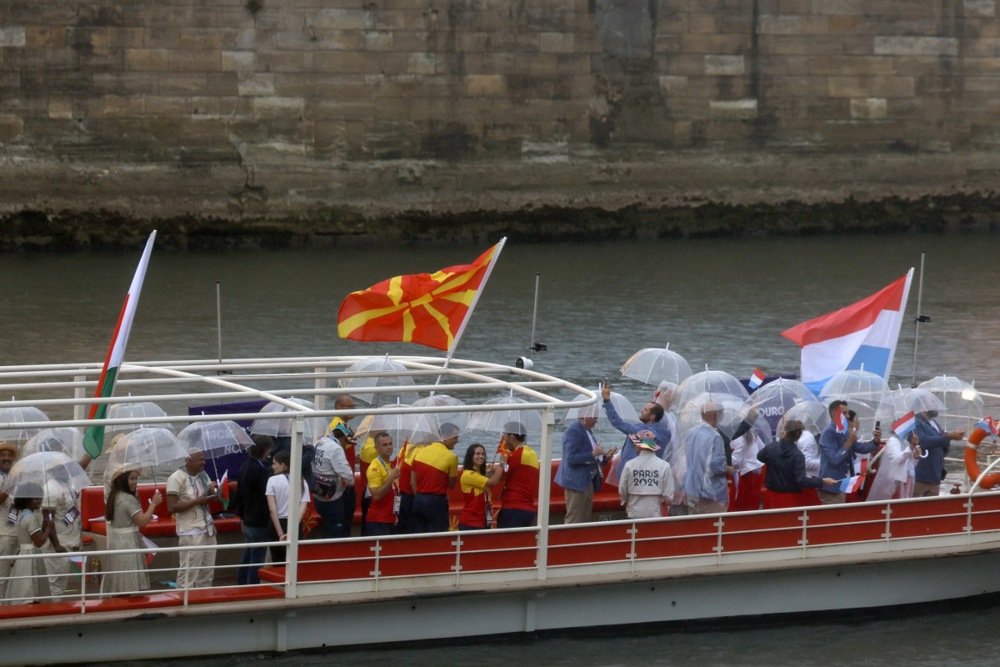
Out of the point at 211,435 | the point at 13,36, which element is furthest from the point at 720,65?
the point at 211,435

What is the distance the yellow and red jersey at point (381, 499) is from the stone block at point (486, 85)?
76.2ft

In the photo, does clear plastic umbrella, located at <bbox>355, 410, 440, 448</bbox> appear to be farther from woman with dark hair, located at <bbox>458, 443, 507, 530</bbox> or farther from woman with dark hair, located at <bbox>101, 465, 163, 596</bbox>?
woman with dark hair, located at <bbox>101, 465, 163, 596</bbox>

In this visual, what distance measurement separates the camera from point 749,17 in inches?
1373

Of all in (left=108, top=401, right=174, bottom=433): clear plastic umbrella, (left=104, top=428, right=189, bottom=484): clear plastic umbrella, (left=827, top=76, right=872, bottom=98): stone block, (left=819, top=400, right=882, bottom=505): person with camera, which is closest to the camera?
(left=104, top=428, right=189, bottom=484): clear plastic umbrella

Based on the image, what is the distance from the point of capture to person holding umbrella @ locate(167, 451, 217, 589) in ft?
32.0

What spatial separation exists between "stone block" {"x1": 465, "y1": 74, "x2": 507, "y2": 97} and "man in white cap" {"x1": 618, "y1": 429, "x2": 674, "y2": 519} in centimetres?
2305

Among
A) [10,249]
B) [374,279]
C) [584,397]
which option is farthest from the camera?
[10,249]

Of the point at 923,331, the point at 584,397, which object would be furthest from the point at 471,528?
the point at 923,331

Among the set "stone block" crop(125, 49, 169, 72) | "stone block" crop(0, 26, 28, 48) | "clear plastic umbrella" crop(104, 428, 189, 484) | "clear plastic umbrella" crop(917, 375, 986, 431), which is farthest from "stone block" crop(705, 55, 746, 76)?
"clear plastic umbrella" crop(104, 428, 189, 484)

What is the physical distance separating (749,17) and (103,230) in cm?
1358

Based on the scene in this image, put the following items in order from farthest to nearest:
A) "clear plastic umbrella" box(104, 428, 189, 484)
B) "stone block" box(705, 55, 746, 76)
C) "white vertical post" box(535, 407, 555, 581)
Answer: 1. "stone block" box(705, 55, 746, 76)
2. "white vertical post" box(535, 407, 555, 581)
3. "clear plastic umbrella" box(104, 428, 189, 484)

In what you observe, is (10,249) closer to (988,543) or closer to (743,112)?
(743,112)

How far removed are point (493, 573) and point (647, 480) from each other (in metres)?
1.16

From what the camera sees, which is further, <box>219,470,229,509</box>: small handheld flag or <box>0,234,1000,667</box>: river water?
<box>0,234,1000,667</box>: river water
